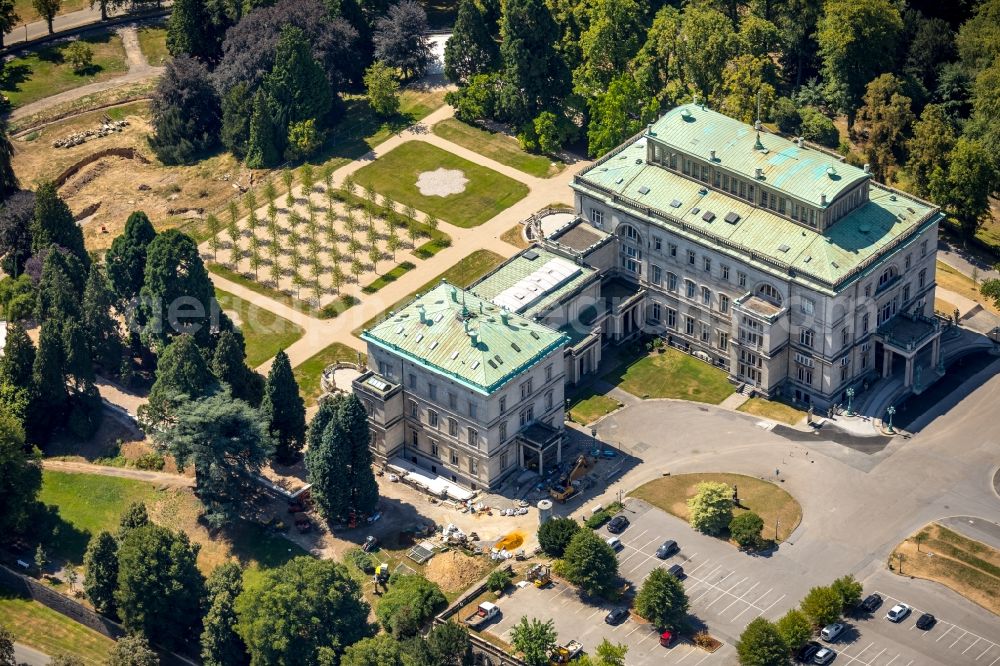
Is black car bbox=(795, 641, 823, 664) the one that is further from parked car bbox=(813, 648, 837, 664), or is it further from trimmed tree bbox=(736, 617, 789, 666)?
trimmed tree bbox=(736, 617, 789, 666)

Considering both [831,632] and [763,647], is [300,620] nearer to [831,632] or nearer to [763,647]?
[763,647]

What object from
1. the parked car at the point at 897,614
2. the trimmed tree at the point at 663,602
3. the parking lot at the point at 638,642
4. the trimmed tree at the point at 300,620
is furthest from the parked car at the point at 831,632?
the trimmed tree at the point at 300,620

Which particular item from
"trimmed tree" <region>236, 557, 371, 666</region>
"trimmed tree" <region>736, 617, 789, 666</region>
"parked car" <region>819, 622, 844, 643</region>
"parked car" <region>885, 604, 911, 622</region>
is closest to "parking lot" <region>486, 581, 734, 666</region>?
"trimmed tree" <region>736, 617, 789, 666</region>

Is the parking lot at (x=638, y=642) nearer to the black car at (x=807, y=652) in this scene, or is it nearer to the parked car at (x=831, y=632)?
the black car at (x=807, y=652)

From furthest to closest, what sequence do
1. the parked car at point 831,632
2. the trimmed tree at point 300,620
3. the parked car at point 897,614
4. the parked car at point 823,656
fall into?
the parked car at point 897,614 < the trimmed tree at point 300,620 < the parked car at point 831,632 < the parked car at point 823,656

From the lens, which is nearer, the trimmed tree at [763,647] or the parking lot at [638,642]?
the trimmed tree at [763,647]

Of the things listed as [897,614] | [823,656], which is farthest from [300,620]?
[897,614]

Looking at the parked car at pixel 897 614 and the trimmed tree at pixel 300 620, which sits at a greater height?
the trimmed tree at pixel 300 620
